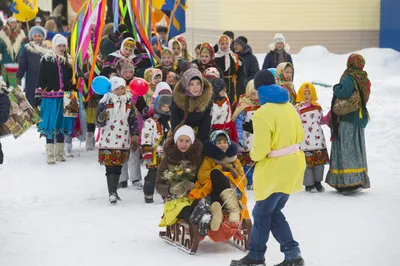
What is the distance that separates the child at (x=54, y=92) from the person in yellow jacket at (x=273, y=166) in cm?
567

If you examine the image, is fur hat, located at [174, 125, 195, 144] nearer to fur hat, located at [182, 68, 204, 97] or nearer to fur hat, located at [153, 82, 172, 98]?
fur hat, located at [182, 68, 204, 97]

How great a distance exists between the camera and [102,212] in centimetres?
960

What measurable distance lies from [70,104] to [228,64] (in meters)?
2.30

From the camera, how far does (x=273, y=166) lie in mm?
7152

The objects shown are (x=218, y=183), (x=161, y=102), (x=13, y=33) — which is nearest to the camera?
(x=218, y=183)

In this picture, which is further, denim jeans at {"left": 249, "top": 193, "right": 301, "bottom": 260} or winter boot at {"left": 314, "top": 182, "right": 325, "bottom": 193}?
winter boot at {"left": 314, "top": 182, "right": 325, "bottom": 193}

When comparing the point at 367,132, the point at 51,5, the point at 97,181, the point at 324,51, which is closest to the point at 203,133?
the point at 97,181

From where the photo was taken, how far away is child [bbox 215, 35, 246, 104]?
42.0 ft

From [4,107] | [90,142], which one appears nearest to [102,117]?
[4,107]

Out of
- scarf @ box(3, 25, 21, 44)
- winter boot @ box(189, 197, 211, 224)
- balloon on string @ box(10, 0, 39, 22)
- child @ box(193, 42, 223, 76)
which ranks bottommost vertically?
winter boot @ box(189, 197, 211, 224)

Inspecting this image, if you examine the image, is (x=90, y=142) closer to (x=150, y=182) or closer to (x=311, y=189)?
(x=150, y=182)

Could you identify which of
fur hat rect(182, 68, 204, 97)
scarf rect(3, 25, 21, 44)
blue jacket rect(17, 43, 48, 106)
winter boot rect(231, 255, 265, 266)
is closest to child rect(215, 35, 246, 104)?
blue jacket rect(17, 43, 48, 106)

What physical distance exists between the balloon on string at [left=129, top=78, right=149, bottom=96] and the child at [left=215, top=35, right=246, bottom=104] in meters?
2.49

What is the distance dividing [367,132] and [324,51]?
8.37 m
